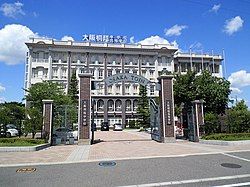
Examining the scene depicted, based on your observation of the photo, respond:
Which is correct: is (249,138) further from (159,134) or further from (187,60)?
(187,60)

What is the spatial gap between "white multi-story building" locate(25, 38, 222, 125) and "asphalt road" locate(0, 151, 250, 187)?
1765 inches

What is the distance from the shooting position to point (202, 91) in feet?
82.5

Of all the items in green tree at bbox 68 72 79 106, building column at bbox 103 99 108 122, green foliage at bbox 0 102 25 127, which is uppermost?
green tree at bbox 68 72 79 106

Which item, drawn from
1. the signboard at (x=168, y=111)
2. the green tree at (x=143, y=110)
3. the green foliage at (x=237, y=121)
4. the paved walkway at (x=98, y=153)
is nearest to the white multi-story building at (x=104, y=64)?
the green tree at (x=143, y=110)

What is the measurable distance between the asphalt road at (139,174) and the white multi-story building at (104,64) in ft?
147

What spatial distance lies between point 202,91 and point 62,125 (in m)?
14.6

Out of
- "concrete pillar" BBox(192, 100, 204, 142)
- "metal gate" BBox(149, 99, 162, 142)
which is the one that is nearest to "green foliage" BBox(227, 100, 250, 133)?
"concrete pillar" BBox(192, 100, 204, 142)

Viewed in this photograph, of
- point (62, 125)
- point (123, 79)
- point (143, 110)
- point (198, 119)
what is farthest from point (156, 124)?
point (143, 110)

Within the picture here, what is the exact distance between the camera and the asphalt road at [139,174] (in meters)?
6.89

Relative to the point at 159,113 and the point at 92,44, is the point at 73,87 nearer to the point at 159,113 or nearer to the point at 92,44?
the point at 92,44

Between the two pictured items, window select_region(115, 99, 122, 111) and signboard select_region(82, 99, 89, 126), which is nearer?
signboard select_region(82, 99, 89, 126)

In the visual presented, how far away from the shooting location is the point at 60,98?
118 ft

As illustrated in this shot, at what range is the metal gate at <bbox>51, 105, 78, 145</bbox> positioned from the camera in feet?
57.8

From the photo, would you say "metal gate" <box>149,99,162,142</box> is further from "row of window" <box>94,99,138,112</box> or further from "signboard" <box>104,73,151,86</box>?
"row of window" <box>94,99,138,112</box>
